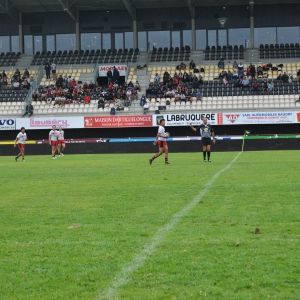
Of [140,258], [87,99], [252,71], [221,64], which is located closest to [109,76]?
[87,99]

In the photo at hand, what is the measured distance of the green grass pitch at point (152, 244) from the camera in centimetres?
496

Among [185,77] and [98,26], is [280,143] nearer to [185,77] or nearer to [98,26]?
[185,77]

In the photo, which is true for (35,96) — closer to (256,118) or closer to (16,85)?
(16,85)

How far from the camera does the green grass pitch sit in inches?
195

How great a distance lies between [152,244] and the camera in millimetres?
6656

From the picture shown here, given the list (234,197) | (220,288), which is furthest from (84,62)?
(220,288)

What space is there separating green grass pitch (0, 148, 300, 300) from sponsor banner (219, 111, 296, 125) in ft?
96.8

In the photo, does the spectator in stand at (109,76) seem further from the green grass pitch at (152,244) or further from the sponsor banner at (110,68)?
the green grass pitch at (152,244)

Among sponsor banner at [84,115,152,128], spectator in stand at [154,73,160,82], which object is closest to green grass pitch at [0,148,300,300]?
sponsor banner at [84,115,152,128]

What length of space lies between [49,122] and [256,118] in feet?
48.5

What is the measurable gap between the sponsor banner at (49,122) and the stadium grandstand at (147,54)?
138 centimetres

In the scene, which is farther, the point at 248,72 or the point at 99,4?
the point at 99,4

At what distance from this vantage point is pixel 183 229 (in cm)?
762

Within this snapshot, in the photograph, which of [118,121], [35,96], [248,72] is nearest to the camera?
[118,121]
